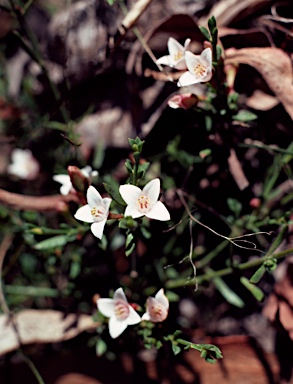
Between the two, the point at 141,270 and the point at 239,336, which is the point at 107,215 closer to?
the point at 141,270

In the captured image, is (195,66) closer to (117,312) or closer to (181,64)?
(181,64)

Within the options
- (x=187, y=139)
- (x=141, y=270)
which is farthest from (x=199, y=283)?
(x=187, y=139)

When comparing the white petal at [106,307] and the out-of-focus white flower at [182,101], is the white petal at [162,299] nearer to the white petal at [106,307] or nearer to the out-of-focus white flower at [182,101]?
the white petal at [106,307]

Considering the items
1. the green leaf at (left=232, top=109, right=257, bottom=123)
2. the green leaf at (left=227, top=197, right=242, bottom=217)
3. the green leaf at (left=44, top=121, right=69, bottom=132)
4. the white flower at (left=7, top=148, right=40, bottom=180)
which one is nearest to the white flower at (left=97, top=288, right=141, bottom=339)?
the green leaf at (left=227, top=197, right=242, bottom=217)

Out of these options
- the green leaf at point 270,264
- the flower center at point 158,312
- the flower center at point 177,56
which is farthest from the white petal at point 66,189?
the green leaf at point 270,264

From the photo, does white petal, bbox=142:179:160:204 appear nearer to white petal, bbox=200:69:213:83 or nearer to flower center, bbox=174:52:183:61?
white petal, bbox=200:69:213:83

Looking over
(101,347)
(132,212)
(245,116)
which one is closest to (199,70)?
(245,116)
